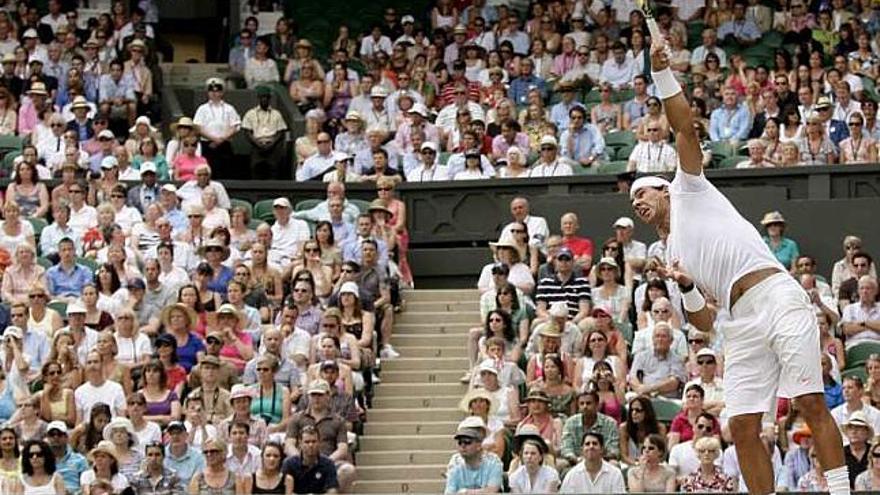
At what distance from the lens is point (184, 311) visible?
61.6 ft

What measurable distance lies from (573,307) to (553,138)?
3.83m

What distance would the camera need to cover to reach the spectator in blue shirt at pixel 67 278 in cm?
1988

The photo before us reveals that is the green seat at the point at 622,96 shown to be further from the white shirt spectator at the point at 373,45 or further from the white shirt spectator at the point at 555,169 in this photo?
the white shirt spectator at the point at 373,45

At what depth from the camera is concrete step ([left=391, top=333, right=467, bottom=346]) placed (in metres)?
20.8

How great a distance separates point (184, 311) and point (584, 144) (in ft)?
19.7

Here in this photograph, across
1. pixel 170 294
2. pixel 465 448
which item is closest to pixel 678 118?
pixel 465 448

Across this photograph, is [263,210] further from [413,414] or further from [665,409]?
[665,409]

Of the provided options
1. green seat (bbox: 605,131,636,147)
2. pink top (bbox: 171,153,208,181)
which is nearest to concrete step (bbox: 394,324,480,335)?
pink top (bbox: 171,153,208,181)

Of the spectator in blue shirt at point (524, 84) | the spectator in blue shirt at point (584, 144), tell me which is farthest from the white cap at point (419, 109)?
the spectator in blue shirt at point (584, 144)

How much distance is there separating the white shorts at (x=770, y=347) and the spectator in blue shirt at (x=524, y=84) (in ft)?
47.6

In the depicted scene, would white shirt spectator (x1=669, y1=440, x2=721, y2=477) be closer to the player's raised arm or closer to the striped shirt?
the striped shirt

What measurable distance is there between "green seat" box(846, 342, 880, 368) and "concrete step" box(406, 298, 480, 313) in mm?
4238

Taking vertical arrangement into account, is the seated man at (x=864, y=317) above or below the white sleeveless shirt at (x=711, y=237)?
below

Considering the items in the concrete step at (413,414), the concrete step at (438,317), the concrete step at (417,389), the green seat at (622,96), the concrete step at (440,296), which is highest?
the green seat at (622,96)
